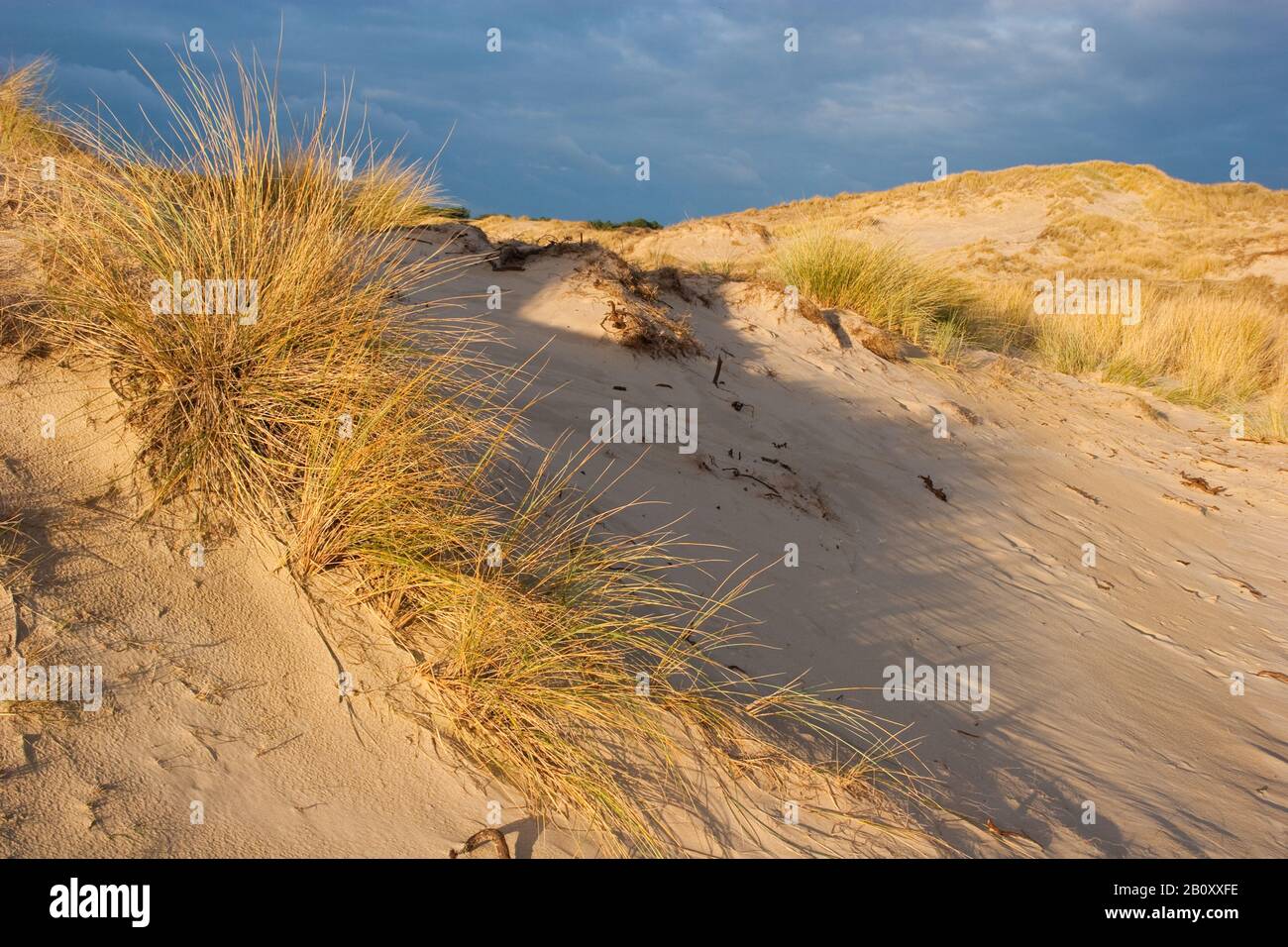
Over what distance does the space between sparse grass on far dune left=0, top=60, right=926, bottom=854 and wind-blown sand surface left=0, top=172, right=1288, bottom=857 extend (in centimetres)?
14

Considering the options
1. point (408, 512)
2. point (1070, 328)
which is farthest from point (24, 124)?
point (1070, 328)

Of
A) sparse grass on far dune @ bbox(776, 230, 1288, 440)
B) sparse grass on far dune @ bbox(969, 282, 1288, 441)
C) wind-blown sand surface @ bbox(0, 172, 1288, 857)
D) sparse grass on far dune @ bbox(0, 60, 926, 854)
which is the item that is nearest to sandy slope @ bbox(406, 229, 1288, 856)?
wind-blown sand surface @ bbox(0, 172, 1288, 857)

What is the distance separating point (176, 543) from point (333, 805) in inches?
42.3

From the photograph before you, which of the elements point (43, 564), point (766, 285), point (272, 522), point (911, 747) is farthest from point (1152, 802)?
point (766, 285)

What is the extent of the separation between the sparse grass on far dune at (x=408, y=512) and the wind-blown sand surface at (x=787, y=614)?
140mm

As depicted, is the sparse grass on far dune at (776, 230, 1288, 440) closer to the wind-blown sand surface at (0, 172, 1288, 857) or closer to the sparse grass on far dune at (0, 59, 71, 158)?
the wind-blown sand surface at (0, 172, 1288, 857)

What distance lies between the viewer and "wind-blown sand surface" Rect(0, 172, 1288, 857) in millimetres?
2332

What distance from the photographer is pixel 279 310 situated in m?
3.28

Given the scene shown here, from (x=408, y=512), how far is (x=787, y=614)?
6.17ft

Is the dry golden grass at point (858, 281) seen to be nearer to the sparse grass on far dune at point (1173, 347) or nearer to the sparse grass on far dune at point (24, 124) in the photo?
the sparse grass on far dune at point (1173, 347)

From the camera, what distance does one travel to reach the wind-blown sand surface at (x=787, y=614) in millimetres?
2332

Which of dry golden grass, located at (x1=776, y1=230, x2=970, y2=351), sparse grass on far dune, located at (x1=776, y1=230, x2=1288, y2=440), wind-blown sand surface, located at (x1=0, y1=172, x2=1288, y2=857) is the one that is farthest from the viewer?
sparse grass on far dune, located at (x1=776, y1=230, x2=1288, y2=440)

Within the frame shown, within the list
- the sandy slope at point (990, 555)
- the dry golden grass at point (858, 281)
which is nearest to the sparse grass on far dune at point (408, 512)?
the sandy slope at point (990, 555)
